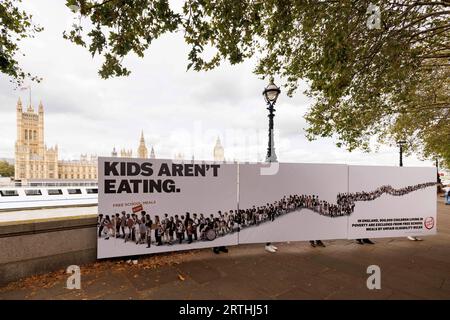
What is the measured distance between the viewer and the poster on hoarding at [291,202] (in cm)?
567

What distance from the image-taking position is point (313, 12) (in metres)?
5.57

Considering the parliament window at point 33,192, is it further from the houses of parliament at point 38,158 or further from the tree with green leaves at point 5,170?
the tree with green leaves at point 5,170

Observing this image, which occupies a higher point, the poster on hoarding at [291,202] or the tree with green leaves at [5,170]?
the poster on hoarding at [291,202]

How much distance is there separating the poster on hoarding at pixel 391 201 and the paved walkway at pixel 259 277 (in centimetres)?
75

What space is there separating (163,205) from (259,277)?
2.69 meters

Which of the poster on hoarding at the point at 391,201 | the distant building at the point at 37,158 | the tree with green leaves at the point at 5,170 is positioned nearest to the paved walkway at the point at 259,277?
the poster on hoarding at the point at 391,201

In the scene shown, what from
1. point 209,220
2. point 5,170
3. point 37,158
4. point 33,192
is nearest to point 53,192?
point 33,192

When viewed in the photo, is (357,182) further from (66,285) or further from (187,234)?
(66,285)

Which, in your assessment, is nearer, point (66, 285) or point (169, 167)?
point (66, 285)

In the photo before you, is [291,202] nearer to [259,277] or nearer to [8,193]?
[259,277]

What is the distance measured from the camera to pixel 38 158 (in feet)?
334

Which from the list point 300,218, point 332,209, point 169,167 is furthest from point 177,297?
point 332,209
